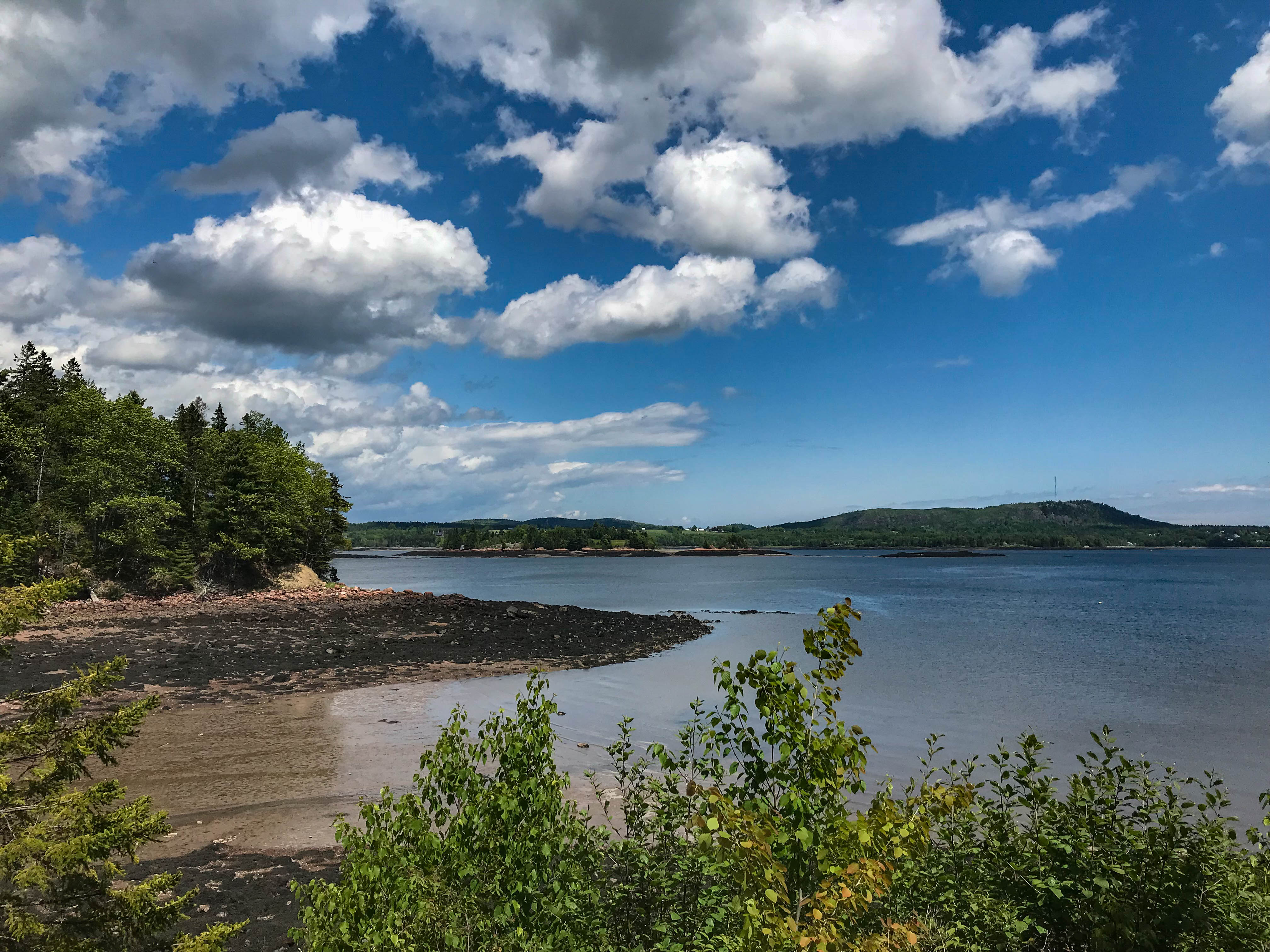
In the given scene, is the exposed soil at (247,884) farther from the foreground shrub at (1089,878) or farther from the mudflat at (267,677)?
the foreground shrub at (1089,878)

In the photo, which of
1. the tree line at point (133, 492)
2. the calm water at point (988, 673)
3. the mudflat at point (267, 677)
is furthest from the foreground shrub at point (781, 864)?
the tree line at point (133, 492)

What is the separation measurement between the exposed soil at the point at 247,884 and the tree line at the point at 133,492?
30.7 m

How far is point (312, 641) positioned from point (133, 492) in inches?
893

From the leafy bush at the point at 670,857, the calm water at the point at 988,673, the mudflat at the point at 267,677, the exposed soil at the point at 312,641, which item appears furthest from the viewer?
the exposed soil at the point at 312,641

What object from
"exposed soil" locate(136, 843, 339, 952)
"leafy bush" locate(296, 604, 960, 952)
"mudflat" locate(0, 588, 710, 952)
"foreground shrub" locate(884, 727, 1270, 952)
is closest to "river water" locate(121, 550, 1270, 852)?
"mudflat" locate(0, 588, 710, 952)

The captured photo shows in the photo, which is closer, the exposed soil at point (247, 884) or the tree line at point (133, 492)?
the exposed soil at point (247, 884)

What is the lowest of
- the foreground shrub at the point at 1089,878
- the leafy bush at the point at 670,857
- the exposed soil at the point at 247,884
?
the exposed soil at the point at 247,884

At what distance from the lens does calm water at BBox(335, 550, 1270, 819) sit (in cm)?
1973

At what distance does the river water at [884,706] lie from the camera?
46.0 feet

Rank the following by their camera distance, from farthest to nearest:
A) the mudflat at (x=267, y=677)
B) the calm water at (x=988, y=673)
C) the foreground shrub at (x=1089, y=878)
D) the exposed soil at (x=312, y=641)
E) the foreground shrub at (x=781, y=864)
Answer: the exposed soil at (x=312, y=641) → the calm water at (x=988, y=673) → the mudflat at (x=267, y=677) → the foreground shrub at (x=1089, y=878) → the foreground shrub at (x=781, y=864)

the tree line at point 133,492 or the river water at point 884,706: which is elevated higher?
the tree line at point 133,492

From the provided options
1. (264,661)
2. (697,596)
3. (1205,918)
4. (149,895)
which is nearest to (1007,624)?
(697,596)

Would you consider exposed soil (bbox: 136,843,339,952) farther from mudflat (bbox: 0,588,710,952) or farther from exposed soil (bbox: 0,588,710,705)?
exposed soil (bbox: 0,588,710,705)

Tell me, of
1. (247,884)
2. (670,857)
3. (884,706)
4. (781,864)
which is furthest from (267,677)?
(781,864)
